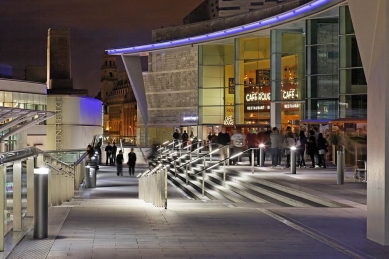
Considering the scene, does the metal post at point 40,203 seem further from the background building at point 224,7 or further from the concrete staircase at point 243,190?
the background building at point 224,7

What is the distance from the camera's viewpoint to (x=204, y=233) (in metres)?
11.0

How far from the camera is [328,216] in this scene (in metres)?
13.3

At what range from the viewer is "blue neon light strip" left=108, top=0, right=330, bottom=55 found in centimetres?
4441

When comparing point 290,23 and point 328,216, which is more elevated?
point 290,23

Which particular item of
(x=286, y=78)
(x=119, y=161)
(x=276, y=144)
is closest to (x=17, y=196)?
(x=276, y=144)

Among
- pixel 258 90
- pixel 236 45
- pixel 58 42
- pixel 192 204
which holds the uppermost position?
pixel 58 42

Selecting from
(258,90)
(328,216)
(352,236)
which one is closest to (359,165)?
(328,216)

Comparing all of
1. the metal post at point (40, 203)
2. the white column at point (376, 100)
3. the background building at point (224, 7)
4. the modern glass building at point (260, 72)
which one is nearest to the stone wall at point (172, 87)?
the modern glass building at point (260, 72)

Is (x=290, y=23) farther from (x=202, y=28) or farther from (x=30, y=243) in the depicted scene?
(x=30, y=243)

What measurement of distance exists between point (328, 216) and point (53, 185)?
665 cm

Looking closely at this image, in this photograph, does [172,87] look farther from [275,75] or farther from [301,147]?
[301,147]

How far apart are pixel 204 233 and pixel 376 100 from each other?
3.23 metres

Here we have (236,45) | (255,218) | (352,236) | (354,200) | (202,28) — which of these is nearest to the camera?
(352,236)

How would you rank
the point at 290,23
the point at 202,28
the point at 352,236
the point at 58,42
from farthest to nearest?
the point at 58,42
the point at 202,28
the point at 290,23
the point at 352,236
